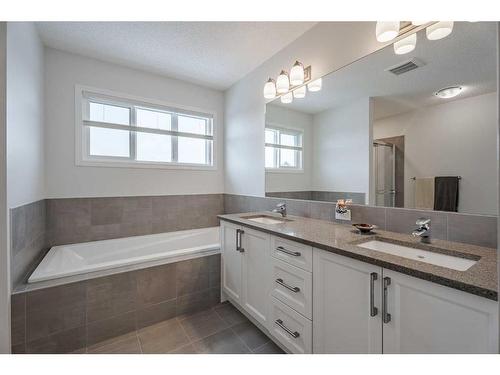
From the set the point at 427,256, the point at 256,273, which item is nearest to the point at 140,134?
the point at 256,273

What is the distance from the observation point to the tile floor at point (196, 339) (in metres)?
1.60

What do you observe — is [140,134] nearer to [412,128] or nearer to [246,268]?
[246,268]

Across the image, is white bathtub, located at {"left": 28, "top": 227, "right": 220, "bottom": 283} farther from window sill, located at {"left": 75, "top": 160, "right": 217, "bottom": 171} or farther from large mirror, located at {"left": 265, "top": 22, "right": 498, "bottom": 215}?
large mirror, located at {"left": 265, "top": 22, "right": 498, "bottom": 215}

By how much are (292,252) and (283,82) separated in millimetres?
1672

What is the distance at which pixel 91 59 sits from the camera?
94.7 inches

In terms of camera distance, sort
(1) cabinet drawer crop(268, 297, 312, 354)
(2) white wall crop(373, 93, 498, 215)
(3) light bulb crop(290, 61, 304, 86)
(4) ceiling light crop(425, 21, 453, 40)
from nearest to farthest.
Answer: (2) white wall crop(373, 93, 498, 215) < (4) ceiling light crop(425, 21, 453, 40) < (1) cabinet drawer crop(268, 297, 312, 354) < (3) light bulb crop(290, 61, 304, 86)

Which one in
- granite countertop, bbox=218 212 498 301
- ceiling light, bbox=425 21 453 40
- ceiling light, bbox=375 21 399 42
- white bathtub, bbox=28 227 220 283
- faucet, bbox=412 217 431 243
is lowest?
white bathtub, bbox=28 227 220 283

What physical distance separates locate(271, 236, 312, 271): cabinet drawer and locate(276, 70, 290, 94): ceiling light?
1529 mm

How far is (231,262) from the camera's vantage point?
6.76ft

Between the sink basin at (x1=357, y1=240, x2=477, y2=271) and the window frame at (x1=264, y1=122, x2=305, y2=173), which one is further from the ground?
the window frame at (x1=264, y1=122, x2=305, y2=173)

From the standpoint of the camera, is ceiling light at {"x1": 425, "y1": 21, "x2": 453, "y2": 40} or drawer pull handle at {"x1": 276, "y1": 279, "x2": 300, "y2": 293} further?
drawer pull handle at {"x1": 276, "y1": 279, "x2": 300, "y2": 293}

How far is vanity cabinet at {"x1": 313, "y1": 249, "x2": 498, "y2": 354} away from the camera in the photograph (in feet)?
2.44

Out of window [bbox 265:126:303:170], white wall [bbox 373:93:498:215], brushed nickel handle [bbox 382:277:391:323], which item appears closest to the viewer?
brushed nickel handle [bbox 382:277:391:323]

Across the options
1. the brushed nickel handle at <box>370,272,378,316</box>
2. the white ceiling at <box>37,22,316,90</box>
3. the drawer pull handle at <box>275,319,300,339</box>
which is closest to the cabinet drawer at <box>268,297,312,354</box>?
the drawer pull handle at <box>275,319,300,339</box>
